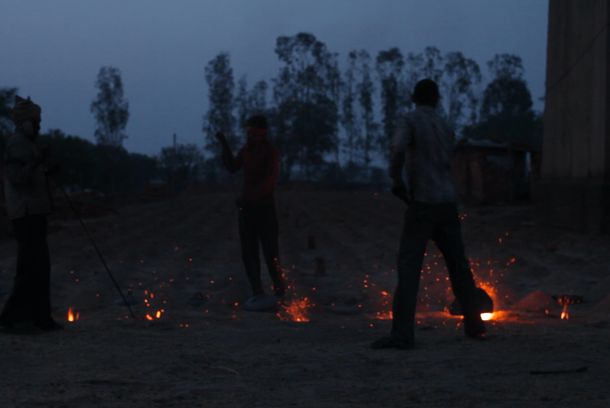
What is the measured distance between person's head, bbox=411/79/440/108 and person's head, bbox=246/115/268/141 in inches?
117

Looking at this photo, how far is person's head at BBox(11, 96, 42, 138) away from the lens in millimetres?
6961

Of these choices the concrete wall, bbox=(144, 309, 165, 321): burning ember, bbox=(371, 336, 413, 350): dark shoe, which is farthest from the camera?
the concrete wall

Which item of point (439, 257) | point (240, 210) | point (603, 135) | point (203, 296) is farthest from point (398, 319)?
point (603, 135)

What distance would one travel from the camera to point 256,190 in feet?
29.7

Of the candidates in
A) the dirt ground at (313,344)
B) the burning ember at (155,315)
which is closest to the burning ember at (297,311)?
the dirt ground at (313,344)

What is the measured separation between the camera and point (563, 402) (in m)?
4.26

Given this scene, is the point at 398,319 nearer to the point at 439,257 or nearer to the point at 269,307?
the point at 269,307

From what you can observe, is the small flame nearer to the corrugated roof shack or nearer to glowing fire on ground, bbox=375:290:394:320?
glowing fire on ground, bbox=375:290:394:320

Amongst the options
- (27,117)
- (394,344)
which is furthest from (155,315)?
(394,344)

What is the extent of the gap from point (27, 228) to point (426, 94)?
3019 millimetres

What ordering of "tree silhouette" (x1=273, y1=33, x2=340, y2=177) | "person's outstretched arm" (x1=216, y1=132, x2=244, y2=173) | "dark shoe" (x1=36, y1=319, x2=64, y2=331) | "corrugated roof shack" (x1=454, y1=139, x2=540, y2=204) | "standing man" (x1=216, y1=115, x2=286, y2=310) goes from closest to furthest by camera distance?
"dark shoe" (x1=36, y1=319, x2=64, y2=331)
"person's outstretched arm" (x1=216, y1=132, x2=244, y2=173)
"standing man" (x1=216, y1=115, x2=286, y2=310)
"corrugated roof shack" (x1=454, y1=139, x2=540, y2=204)
"tree silhouette" (x1=273, y1=33, x2=340, y2=177)

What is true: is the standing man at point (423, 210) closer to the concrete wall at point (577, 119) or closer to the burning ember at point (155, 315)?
the burning ember at point (155, 315)

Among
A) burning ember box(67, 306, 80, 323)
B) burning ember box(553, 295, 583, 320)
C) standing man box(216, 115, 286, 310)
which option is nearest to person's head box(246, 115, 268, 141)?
standing man box(216, 115, 286, 310)

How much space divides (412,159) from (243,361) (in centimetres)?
170
